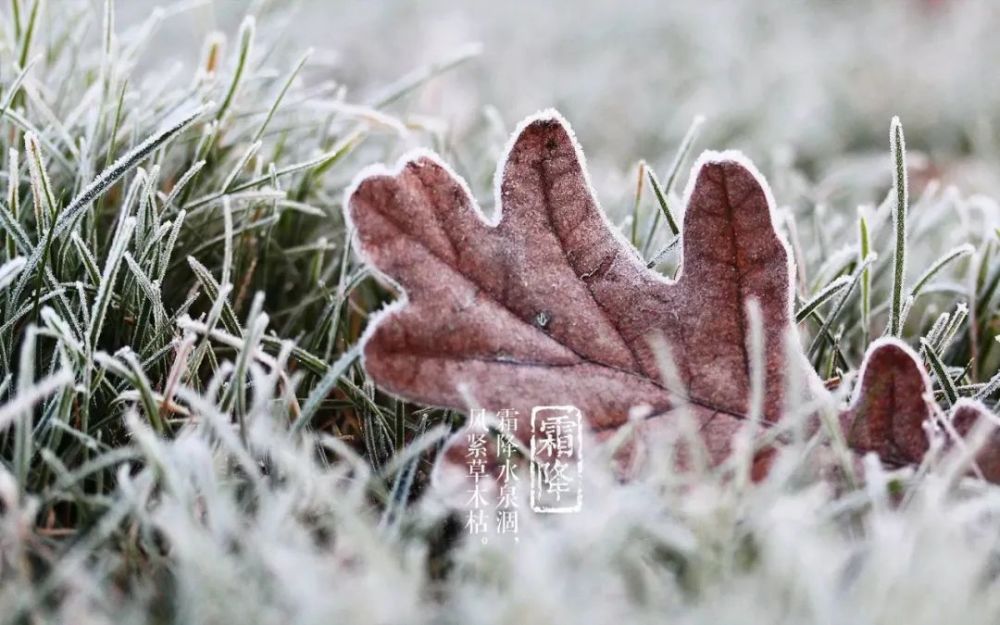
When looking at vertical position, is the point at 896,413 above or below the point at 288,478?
above

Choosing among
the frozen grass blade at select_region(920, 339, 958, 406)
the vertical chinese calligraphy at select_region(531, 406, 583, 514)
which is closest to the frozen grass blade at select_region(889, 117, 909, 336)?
the frozen grass blade at select_region(920, 339, 958, 406)

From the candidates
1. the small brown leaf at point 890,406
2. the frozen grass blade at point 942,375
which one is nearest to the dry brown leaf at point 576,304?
the small brown leaf at point 890,406

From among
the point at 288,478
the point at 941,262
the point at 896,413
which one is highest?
the point at 941,262

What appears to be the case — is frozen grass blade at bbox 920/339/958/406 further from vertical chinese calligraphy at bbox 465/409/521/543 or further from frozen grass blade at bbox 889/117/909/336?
vertical chinese calligraphy at bbox 465/409/521/543

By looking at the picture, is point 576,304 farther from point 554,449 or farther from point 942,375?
point 942,375

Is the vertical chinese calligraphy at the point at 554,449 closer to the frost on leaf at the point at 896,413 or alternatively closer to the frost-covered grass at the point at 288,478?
the frost-covered grass at the point at 288,478

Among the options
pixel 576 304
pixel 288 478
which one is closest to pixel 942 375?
pixel 576 304
